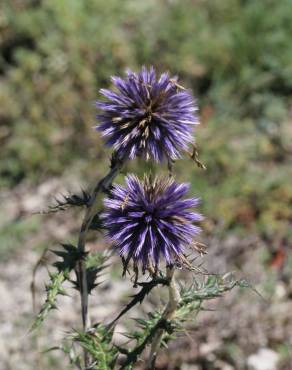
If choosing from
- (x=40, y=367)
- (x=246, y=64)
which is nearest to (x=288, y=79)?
(x=246, y=64)

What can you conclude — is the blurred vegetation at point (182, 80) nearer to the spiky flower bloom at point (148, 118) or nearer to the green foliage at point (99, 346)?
the green foliage at point (99, 346)

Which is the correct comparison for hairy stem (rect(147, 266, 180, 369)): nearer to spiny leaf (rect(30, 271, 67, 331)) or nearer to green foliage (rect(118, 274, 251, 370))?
green foliage (rect(118, 274, 251, 370))

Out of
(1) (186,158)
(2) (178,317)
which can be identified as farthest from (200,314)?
(2) (178,317)

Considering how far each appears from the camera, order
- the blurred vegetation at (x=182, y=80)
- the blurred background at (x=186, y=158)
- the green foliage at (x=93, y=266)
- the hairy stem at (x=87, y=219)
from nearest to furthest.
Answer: the hairy stem at (x=87, y=219)
the green foliage at (x=93, y=266)
the blurred background at (x=186, y=158)
the blurred vegetation at (x=182, y=80)

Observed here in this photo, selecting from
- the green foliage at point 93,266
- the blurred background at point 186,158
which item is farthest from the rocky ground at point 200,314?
the green foliage at point 93,266

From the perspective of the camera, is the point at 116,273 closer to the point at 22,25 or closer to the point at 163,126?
the point at 163,126

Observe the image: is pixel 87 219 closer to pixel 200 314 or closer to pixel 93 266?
pixel 93 266
